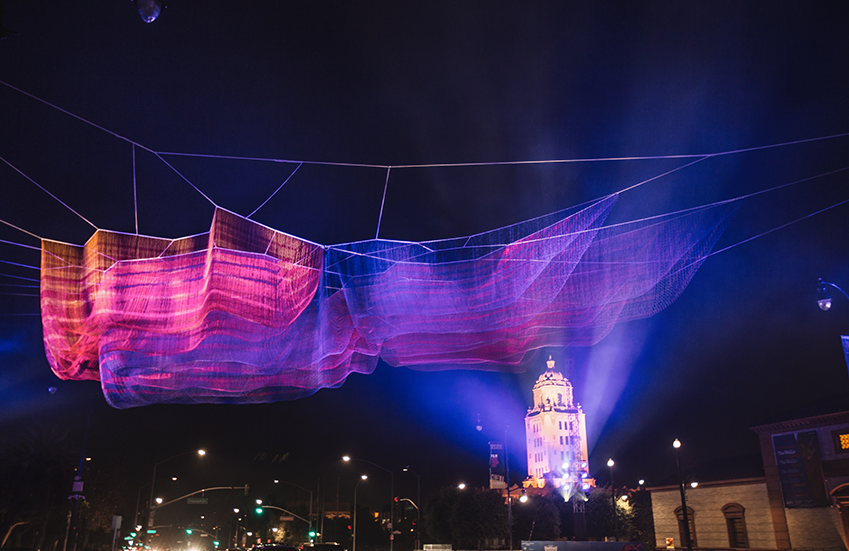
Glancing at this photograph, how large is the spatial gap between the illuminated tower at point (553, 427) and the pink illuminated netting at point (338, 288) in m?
107

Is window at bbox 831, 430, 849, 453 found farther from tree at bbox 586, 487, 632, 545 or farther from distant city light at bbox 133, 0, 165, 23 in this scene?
distant city light at bbox 133, 0, 165, 23

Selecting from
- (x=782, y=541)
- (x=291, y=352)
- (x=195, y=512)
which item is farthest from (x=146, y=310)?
(x=195, y=512)

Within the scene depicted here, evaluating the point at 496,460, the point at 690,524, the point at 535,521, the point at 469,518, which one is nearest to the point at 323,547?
the point at 496,460

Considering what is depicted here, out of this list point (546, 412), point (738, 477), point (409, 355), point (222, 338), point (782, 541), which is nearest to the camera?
point (222, 338)

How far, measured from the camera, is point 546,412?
386 feet

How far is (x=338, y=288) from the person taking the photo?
1420 cm

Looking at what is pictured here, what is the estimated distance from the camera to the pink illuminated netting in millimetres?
11914

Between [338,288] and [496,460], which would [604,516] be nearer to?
[496,460]

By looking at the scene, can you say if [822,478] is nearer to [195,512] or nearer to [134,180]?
[134,180]

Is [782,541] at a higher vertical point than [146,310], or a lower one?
lower

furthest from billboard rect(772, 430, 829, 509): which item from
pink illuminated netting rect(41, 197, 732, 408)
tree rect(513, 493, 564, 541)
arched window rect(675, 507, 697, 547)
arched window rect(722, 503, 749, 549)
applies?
tree rect(513, 493, 564, 541)

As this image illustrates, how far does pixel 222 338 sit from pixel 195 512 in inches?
4741

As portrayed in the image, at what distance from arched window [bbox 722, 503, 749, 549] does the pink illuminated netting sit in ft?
106

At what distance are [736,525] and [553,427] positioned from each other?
7735cm
